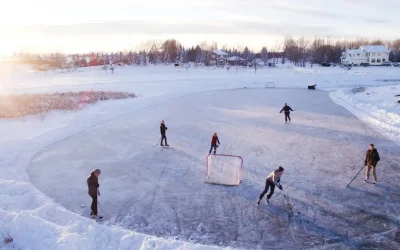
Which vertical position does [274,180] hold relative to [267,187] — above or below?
above

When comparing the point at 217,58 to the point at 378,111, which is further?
the point at 217,58

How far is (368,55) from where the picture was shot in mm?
99438

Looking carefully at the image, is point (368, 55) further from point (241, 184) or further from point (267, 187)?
point (267, 187)

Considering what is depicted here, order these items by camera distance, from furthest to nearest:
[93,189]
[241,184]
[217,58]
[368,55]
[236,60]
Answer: [217,58], [236,60], [368,55], [241,184], [93,189]

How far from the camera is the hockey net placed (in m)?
12.0

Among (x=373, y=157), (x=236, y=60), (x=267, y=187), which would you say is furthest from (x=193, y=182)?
(x=236, y=60)

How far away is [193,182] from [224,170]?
1588 millimetres

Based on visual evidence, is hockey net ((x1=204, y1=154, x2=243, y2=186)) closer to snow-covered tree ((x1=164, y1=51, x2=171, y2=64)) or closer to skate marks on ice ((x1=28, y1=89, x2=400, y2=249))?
skate marks on ice ((x1=28, y1=89, x2=400, y2=249))

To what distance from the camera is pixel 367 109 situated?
84.1 feet

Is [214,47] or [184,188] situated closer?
[184,188]

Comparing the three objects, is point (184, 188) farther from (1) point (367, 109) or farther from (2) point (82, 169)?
(1) point (367, 109)

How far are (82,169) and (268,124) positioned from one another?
11893mm

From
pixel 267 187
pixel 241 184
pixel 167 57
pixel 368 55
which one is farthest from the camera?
pixel 167 57

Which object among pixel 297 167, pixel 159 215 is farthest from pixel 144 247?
pixel 297 167
